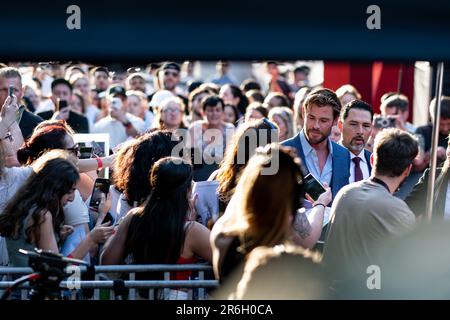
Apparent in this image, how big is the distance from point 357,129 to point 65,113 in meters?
3.73

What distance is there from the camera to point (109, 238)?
490 cm

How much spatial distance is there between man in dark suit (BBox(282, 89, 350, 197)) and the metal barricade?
49.0 inches

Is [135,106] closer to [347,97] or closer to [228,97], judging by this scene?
[228,97]

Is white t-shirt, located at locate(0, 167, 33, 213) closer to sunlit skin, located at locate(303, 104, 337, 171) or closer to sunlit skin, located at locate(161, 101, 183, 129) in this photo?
sunlit skin, located at locate(303, 104, 337, 171)

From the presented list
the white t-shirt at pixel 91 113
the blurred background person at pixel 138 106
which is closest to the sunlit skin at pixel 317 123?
the blurred background person at pixel 138 106

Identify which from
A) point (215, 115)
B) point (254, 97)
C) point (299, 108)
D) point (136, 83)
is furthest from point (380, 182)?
point (136, 83)

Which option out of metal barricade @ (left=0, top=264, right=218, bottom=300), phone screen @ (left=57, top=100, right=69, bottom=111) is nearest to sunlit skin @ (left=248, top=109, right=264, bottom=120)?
phone screen @ (left=57, top=100, right=69, bottom=111)

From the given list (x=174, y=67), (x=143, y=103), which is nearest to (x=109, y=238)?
(x=143, y=103)

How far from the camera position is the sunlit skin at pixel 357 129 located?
20.8 ft

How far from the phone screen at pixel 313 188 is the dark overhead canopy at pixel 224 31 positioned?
1.26 m

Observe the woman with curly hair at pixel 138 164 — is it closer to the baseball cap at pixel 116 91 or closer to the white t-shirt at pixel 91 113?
the baseball cap at pixel 116 91

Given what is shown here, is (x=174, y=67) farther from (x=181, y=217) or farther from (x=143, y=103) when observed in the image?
(x=181, y=217)

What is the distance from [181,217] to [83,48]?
1.00 metres

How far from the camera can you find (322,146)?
584 cm
